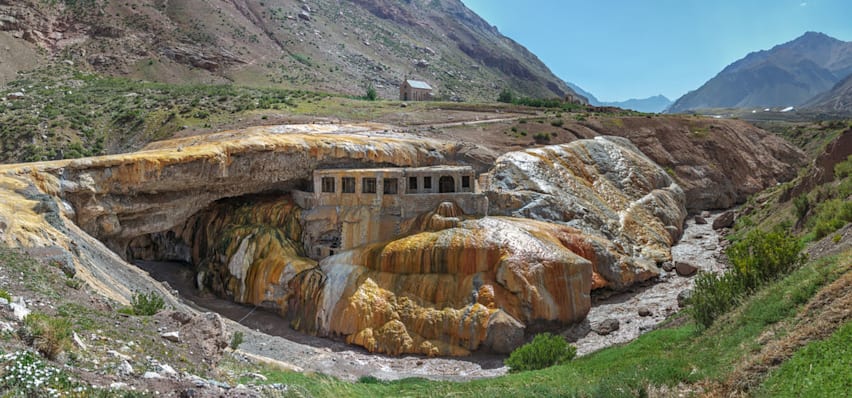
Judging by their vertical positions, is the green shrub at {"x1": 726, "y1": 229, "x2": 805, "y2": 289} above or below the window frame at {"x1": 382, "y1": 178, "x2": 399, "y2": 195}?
below

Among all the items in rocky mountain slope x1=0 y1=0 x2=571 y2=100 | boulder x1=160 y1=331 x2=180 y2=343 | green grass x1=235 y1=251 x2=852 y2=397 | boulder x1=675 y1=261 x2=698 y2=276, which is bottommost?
boulder x1=675 y1=261 x2=698 y2=276

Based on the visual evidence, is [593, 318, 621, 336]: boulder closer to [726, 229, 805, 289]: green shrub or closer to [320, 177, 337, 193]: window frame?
[726, 229, 805, 289]: green shrub

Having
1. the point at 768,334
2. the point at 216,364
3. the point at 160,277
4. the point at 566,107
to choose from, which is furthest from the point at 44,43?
the point at 768,334

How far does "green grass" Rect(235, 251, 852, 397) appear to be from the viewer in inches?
425

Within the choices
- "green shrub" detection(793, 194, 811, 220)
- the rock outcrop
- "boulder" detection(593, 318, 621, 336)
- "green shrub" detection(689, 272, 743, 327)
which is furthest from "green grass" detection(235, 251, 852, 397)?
the rock outcrop

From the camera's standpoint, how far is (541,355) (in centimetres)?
1859

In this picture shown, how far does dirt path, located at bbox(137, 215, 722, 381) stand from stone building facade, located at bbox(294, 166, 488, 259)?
18.1 ft

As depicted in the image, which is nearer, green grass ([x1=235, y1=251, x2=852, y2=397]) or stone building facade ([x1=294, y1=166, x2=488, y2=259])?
green grass ([x1=235, y1=251, x2=852, y2=397])

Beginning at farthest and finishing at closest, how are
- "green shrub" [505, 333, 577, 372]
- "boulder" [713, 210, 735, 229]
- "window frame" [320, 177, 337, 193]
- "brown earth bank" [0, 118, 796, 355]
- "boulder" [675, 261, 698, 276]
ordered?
"boulder" [713, 210, 735, 229] → "boulder" [675, 261, 698, 276] → "window frame" [320, 177, 337, 193] → "brown earth bank" [0, 118, 796, 355] → "green shrub" [505, 333, 577, 372]

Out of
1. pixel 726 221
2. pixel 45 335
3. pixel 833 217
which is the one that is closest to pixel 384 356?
pixel 45 335

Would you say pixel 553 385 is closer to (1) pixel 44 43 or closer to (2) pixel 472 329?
(2) pixel 472 329

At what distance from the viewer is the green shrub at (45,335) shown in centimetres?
733

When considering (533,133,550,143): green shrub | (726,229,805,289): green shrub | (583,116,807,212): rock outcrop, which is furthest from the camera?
(583,116,807,212): rock outcrop

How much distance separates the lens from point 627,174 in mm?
41688
